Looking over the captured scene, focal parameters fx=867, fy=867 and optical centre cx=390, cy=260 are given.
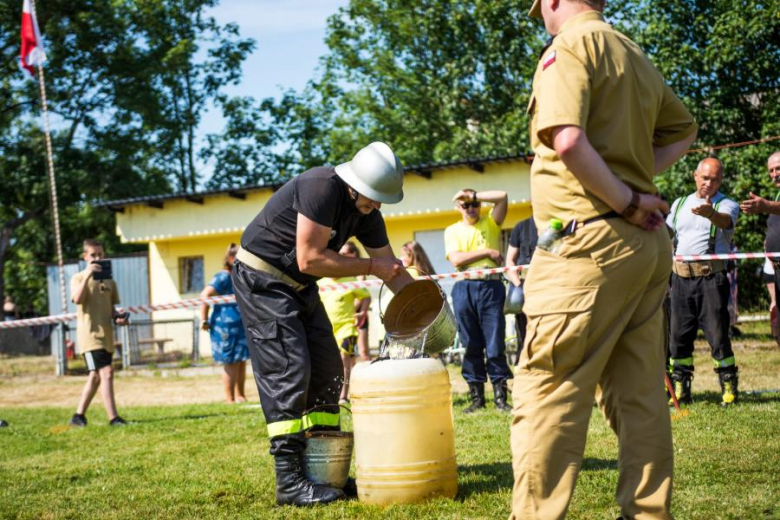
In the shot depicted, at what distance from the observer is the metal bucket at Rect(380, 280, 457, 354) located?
16.4ft

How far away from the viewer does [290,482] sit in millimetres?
4777

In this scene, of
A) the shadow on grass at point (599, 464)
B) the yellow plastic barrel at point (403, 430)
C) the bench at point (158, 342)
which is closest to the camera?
the yellow plastic barrel at point (403, 430)

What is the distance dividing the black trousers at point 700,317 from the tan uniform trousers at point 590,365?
4539 millimetres

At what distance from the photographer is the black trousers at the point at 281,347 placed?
4.77 metres

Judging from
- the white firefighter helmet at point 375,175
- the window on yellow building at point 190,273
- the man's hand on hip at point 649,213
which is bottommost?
the window on yellow building at point 190,273

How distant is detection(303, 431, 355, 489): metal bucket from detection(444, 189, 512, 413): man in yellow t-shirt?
11.3ft

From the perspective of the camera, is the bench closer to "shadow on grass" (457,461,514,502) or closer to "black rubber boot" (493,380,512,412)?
"black rubber boot" (493,380,512,412)

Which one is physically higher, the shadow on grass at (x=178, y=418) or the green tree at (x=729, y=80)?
the green tree at (x=729, y=80)

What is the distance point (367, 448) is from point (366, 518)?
1.26 ft

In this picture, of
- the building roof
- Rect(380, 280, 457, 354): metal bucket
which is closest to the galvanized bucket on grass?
Rect(380, 280, 457, 354): metal bucket

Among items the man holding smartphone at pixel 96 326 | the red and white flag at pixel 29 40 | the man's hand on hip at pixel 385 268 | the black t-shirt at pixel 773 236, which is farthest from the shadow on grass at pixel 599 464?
the red and white flag at pixel 29 40

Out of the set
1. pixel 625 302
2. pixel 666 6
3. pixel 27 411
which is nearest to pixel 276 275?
pixel 625 302

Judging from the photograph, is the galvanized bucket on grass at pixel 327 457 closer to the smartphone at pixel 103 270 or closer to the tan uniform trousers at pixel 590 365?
the tan uniform trousers at pixel 590 365

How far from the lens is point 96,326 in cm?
A: 939
